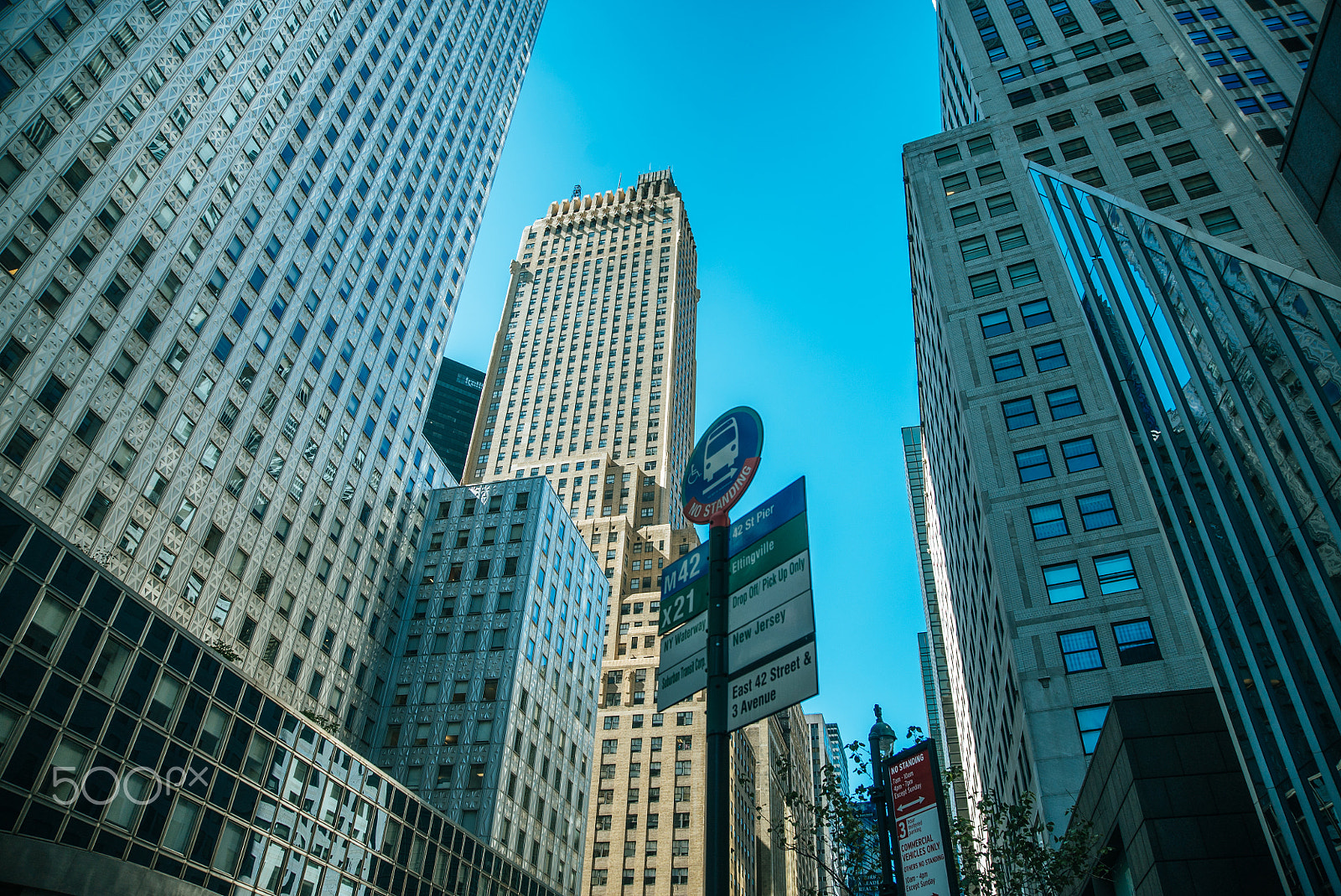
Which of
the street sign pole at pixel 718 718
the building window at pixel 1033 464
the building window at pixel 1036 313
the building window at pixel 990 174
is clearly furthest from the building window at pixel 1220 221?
the street sign pole at pixel 718 718

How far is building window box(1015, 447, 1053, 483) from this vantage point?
43.3 meters

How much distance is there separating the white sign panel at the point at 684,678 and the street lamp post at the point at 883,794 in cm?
815

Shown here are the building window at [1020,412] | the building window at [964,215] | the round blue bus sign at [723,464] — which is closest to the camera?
the round blue bus sign at [723,464]

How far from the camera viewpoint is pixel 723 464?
9875 millimetres

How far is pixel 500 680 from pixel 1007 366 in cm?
4124

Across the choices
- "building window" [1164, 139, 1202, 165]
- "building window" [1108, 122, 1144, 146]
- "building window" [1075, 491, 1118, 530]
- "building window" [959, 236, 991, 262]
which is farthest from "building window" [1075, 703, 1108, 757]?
"building window" [1108, 122, 1144, 146]

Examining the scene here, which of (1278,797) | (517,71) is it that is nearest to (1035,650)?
(1278,797)

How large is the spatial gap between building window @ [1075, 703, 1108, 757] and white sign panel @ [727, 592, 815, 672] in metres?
32.0

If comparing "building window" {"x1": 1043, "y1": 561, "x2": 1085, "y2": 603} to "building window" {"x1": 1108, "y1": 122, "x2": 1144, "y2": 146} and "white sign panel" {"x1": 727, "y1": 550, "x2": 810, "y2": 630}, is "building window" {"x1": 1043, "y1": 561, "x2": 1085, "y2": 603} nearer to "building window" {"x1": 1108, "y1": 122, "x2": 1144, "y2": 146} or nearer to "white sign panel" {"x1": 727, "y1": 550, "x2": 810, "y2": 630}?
"building window" {"x1": 1108, "y1": 122, "x2": 1144, "y2": 146}

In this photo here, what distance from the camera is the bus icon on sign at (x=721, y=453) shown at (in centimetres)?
975

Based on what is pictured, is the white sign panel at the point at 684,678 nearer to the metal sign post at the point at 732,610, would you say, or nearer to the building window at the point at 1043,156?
the metal sign post at the point at 732,610

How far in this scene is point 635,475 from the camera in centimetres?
13262

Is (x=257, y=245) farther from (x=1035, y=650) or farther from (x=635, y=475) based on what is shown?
(x=635, y=475)

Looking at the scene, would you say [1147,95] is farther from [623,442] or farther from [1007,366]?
[623,442]
